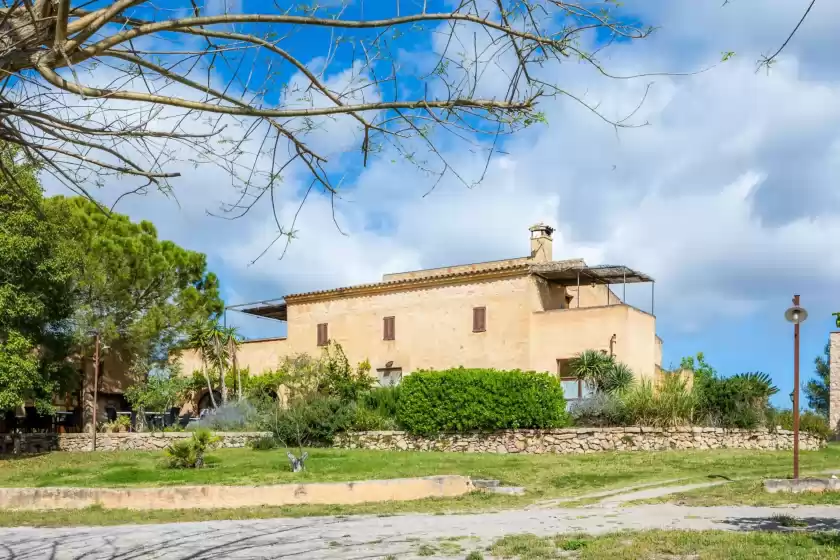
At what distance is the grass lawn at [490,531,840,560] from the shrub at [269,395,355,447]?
18.9m

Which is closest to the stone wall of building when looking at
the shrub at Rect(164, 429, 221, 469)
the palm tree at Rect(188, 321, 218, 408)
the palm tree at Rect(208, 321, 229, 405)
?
the palm tree at Rect(208, 321, 229, 405)

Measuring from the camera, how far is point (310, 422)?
28156 millimetres

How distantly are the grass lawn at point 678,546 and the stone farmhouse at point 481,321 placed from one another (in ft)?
68.0

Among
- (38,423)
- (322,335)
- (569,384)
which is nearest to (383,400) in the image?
(569,384)

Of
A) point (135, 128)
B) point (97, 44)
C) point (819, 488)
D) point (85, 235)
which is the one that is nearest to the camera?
point (97, 44)

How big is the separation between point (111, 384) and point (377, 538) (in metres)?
33.5

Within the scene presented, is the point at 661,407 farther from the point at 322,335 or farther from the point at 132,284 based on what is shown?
the point at 132,284

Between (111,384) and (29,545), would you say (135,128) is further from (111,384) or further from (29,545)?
(111,384)

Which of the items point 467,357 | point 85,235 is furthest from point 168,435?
point 467,357

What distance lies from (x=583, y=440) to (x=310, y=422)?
8.55 m

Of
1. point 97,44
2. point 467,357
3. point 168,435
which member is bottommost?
point 168,435

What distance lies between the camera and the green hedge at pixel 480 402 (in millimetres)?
26422

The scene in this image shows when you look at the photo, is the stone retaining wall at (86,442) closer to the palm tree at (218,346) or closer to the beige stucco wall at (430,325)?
the palm tree at (218,346)

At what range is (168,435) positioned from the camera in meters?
32.1
